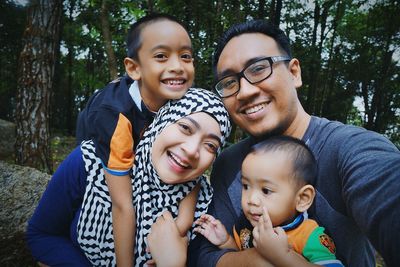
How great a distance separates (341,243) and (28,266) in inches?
89.8

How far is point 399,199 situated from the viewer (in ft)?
3.63

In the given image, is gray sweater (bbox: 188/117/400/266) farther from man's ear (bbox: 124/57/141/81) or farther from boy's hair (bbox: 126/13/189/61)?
boy's hair (bbox: 126/13/189/61)

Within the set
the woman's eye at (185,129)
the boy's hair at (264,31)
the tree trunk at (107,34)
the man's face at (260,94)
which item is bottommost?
→ the woman's eye at (185,129)

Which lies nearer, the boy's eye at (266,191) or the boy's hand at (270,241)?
the boy's hand at (270,241)

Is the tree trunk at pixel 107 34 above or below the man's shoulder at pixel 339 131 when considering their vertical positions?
above

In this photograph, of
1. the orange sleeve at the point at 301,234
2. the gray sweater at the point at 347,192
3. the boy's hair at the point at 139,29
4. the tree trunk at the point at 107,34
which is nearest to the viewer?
the gray sweater at the point at 347,192

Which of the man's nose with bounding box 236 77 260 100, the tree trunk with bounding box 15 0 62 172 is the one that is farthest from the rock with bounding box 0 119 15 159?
the man's nose with bounding box 236 77 260 100

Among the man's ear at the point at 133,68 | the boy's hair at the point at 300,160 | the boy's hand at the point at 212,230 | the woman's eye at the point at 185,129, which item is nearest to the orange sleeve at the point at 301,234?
the boy's hair at the point at 300,160

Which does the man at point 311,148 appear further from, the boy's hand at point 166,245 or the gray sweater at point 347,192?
the boy's hand at point 166,245

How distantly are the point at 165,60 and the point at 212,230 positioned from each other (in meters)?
1.23

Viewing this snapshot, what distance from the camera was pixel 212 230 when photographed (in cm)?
197

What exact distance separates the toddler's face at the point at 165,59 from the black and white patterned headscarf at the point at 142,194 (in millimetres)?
191

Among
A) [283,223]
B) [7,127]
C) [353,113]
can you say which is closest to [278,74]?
[283,223]

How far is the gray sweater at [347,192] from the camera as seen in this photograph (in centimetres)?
115
